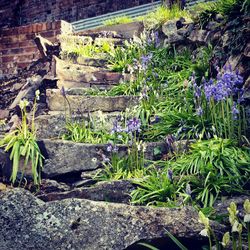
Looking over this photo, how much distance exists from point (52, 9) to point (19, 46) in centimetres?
371

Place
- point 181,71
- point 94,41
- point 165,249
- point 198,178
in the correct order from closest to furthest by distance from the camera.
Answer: point 165,249 → point 198,178 → point 181,71 → point 94,41

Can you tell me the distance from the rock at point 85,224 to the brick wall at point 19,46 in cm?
459

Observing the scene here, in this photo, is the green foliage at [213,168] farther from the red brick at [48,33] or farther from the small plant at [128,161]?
the red brick at [48,33]

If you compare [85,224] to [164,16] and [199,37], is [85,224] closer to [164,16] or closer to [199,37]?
[199,37]

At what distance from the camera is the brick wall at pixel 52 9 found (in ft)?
30.4

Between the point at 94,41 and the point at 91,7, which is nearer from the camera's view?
the point at 94,41

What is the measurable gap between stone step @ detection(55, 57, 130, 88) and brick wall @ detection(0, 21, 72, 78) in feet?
4.69

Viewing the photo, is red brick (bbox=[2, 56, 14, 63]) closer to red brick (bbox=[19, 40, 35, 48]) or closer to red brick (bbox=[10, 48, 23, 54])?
red brick (bbox=[10, 48, 23, 54])

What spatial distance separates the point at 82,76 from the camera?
516 centimetres

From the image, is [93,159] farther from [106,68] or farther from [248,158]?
[106,68]

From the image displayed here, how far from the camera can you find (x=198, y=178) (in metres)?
3.04

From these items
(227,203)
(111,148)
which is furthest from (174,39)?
(227,203)

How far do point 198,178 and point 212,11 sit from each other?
277 cm

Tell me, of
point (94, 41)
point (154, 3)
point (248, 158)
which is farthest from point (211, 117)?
point (154, 3)
